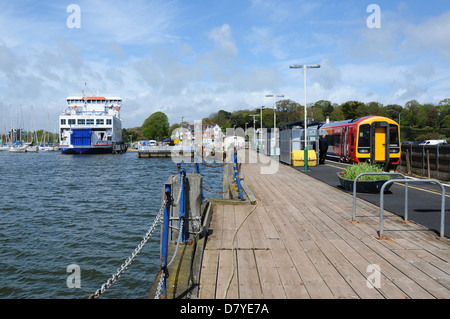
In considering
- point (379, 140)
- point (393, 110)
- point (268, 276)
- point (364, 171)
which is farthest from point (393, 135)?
point (393, 110)

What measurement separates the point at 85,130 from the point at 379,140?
222 ft

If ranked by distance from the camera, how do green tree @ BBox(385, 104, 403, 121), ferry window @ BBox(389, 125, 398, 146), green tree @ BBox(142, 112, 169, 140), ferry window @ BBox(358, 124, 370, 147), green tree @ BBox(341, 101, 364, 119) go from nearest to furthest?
ferry window @ BBox(389, 125, 398, 146) → ferry window @ BBox(358, 124, 370, 147) → green tree @ BBox(385, 104, 403, 121) → green tree @ BBox(341, 101, 364, 119) → green tree @ BBox(142, 112, 169, 140)

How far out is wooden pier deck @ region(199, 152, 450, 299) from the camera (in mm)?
4582

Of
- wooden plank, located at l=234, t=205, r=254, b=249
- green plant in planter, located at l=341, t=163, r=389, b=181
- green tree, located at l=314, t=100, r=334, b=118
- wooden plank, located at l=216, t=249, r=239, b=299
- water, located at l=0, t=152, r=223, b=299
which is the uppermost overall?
green tree, located at l=314, t=100, r=334, b=118

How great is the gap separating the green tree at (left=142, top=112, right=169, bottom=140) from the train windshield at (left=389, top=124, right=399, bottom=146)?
4907 inches

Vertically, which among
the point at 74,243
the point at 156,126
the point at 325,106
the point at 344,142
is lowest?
the point at 74,243

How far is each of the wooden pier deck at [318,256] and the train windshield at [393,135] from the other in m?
11.8

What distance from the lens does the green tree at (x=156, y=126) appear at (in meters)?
140

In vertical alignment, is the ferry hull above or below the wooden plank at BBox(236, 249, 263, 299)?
above

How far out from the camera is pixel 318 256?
5875mm

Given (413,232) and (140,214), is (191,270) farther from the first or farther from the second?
(140,214)

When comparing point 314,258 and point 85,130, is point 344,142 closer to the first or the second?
point 314,258

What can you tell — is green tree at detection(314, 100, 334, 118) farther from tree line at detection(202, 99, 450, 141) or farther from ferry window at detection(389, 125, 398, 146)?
ferry window at detection(389, 125, 398, 146)

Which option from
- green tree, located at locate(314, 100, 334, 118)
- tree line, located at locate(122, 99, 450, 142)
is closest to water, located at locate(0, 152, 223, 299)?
tree line, located at locate(122, 99, 450, 142)
